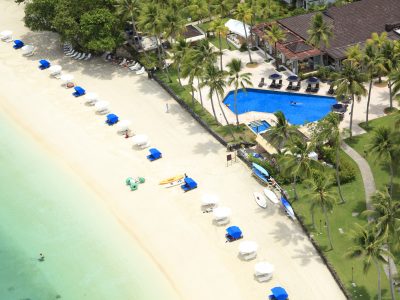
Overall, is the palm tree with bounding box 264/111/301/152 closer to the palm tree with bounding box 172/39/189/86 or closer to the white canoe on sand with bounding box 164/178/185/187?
the white canoe on sand with bounding box 164/178/185/187

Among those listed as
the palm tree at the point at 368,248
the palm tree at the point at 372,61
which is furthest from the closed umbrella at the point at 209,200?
the palm tree at the point at 372,61

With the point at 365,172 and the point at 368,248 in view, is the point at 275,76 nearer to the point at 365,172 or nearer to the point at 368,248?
the point at 365,172

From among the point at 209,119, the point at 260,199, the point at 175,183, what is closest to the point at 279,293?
the point at 260,199

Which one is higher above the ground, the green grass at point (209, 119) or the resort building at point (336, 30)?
the resort building at point (336, 30)

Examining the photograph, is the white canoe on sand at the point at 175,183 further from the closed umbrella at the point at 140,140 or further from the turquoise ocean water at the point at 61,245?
the closed umbrella at the point at 140,140

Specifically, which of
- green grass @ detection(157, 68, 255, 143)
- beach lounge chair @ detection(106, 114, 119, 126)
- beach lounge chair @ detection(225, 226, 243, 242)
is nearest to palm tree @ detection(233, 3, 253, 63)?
green grass @ detection(157, 68, 255, 143)

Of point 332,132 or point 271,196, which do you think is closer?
point 332,132
